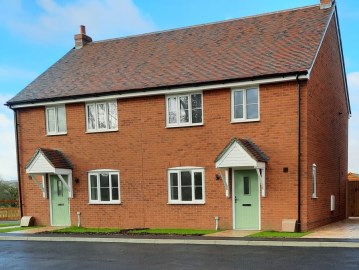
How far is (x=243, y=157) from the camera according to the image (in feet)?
47.6

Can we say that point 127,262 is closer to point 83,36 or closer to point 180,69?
point 180,69

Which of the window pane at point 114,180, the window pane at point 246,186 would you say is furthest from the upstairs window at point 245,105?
the window pane at point 114,180

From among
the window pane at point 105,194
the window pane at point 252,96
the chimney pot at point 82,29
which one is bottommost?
the window pane at point 105,194

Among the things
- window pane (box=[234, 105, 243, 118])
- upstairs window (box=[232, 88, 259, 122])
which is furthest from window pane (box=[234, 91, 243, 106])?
window pane (box=[234, 105, 243, 118])

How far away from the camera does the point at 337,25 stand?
1931 centimetres

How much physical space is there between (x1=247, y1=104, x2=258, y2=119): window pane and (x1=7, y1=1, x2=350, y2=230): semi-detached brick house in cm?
4

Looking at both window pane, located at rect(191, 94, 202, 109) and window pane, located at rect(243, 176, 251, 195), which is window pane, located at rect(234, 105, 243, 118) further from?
window pane, located at rect(243, 176, 251, 195)

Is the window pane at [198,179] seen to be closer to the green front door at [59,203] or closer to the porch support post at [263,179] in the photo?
the porch support post at [263,179]

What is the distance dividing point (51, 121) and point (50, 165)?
2.40 metres

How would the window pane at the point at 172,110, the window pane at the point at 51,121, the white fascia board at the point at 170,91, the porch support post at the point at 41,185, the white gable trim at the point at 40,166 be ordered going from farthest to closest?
the window pane at the point at 51,121, the porch support post at the point at 41,185, the white gable trim at the point at 40,166, the window pane at the point at 172,110, the white fascia board at the point at 170,91

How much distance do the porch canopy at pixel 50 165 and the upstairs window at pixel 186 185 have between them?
15.0 ft

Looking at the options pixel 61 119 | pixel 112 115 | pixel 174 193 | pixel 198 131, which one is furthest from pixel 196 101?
pixel 61 119

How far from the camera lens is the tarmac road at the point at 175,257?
9227mm

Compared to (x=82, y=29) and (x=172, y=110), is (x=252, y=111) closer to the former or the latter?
(x=172, y=110)
